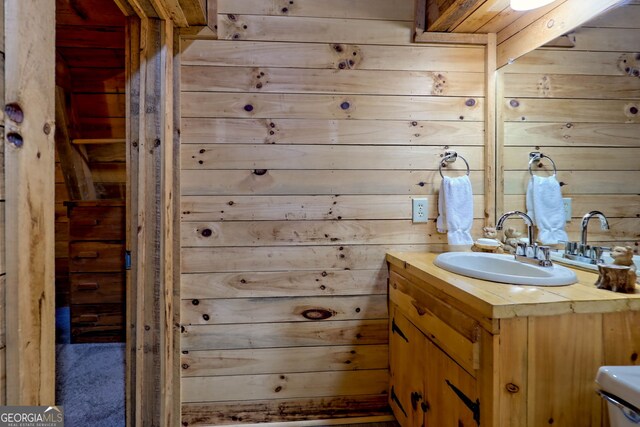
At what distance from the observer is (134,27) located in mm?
1352

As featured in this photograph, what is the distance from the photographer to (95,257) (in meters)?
2.27

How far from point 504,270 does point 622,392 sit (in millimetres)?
707

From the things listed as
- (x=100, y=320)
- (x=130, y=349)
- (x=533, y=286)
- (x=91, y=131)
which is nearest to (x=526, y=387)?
(x=533, y=286)

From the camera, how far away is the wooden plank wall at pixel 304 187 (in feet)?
5.17

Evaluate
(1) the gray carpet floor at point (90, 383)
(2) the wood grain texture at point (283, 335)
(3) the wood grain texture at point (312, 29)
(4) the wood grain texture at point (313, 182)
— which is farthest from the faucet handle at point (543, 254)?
(1) the gray carpet floor at point (90, 383)

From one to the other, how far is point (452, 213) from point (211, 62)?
1.35 m

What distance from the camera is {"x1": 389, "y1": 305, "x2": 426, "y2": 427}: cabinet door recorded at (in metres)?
1.30

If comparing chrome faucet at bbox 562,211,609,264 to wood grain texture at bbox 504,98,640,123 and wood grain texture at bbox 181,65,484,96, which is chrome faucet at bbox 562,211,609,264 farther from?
wood grain texture at bbox 181,65,484,96

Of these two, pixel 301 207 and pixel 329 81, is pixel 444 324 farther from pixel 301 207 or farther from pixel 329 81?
pixel 329 81

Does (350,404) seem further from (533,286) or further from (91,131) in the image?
(91,131)

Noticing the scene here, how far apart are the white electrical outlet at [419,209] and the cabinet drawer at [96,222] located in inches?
75.0

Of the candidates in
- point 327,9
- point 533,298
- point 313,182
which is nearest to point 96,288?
point 313,182

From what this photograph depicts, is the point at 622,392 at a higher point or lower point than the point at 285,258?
lower

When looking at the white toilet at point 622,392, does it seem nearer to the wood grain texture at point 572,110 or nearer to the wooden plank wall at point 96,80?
the wood grain texture at point 572,110
